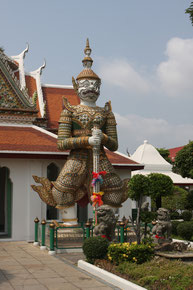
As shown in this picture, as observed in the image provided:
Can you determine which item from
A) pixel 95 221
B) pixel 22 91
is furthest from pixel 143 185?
pixel 22 91

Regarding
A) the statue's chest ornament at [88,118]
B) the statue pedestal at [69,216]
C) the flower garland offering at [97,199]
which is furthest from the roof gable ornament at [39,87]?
the flower garland offering at [97,199]

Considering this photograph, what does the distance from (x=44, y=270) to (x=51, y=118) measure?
11.4 metres

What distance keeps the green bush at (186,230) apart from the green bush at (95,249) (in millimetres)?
5819

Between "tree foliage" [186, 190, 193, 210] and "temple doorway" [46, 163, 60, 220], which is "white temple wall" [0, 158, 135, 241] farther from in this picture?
"tree foliage" [186, 190, 193, 210]

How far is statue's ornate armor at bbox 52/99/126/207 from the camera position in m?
12.1

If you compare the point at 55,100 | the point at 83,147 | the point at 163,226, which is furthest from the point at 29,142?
the point at 55,100

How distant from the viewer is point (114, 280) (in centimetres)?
794

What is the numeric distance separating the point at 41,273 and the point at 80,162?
4.18 m

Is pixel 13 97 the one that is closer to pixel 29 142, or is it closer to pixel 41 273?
pixel 29 142

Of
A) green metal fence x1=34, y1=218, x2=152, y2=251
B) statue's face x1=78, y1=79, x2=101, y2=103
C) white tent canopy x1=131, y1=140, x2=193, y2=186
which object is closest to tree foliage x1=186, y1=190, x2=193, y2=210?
white tent canopy x1=131, y1=140, x2=193, y2=186

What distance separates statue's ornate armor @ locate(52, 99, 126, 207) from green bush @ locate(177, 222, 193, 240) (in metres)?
3.29

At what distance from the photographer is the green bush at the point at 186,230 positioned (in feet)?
47.8

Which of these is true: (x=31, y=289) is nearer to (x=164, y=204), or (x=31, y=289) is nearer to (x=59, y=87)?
(x=59, y=87)

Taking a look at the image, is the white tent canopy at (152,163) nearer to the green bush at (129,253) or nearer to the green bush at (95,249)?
the green bush at (95,249)
